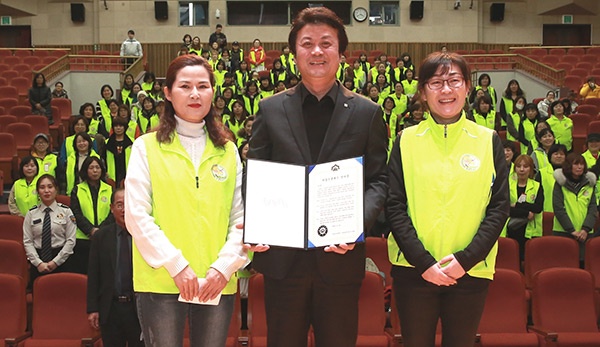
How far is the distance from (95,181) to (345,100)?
14.8 ft

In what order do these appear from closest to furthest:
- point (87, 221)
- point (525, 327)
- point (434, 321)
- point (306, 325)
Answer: point (306, 325)
point (434, 321)
point (525, 327)
point (87, 221)

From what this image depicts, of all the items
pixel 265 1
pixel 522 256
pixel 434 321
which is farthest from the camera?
pixel 265 1

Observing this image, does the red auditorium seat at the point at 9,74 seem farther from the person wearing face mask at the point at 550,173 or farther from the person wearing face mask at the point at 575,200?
the person wearing face mask at the point at 575,200

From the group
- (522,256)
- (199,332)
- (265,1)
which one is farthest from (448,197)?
(265,1)

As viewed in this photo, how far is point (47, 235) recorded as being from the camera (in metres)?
6.11

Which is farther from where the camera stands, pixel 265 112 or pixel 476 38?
pixel 476 38

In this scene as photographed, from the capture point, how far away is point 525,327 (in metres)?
5.24

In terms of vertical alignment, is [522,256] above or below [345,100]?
below

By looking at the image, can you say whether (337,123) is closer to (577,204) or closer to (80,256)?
(80,256)

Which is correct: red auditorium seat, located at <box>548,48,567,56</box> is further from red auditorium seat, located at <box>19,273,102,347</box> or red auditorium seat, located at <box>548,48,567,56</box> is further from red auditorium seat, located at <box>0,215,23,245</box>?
red auditorium seat, located at <box>19,273,102,347</box>

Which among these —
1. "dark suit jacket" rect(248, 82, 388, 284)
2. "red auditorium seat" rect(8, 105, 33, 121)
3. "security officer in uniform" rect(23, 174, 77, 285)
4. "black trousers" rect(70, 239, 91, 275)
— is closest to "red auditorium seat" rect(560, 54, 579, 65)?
"red auditorium seat" rect(8, 105, 33, 121)

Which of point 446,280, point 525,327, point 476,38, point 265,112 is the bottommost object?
point 525,327

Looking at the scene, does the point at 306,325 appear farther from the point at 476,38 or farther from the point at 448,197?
the point at 476,38

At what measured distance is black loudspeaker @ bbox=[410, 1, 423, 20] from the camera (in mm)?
19719
